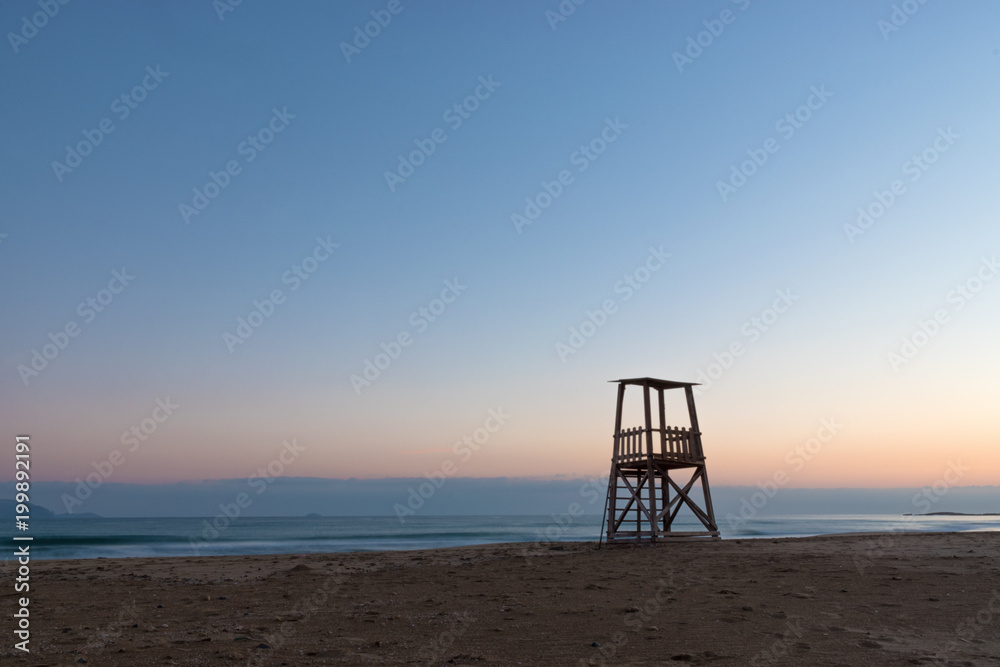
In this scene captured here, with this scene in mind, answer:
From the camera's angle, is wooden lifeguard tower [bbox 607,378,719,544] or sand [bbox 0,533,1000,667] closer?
sand [bbox 0,533,1000,667]

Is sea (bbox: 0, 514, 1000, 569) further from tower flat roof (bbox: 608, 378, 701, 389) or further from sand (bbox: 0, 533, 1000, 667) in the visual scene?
sand (bbox: 0, 533, 1000, 667)

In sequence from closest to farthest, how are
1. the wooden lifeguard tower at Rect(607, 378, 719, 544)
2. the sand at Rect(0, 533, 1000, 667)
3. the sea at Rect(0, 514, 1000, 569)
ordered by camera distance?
1. the sand at Rect(0, 533, 1000, 667)
2. the wooden lifeguard tower at Rect(607, 378, 719, 544)
3. the sea at Rect(0, 514, 1000, 569)

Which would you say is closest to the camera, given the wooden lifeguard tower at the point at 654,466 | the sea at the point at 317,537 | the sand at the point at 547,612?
the sand at the point at 547,612

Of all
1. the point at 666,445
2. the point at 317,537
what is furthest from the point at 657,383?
the point at 317,537

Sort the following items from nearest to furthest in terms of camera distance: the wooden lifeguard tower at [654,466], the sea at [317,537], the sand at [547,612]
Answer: the sand at [547,612]
the wooden lifeguard tower at [654,466]
the sea at [317,537]

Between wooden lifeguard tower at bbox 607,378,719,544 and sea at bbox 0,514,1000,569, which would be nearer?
wooden lifeguard tower at bbox 607,378,719,544

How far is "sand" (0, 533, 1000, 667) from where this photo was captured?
292 inches

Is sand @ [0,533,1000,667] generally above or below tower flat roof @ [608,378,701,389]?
below

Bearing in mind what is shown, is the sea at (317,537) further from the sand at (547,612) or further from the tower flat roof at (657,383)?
the sand at (547,612)

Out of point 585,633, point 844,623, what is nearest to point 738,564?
point 844,623

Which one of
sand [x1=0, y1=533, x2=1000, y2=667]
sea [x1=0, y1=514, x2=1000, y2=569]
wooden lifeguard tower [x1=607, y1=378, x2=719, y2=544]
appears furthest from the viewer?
sea [x1=0, y1=514, x2=1000, y2=569]

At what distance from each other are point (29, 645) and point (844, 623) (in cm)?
940

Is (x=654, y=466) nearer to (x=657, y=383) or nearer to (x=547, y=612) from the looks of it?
(x=657, y=383)

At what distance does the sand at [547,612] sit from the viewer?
24.3 ft
